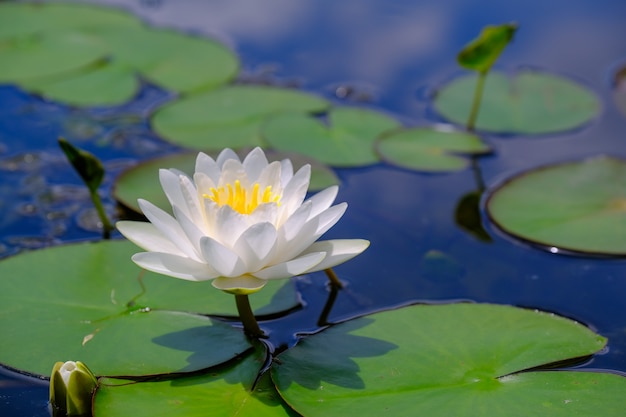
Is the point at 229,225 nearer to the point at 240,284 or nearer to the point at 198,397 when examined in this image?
the point at 240,284

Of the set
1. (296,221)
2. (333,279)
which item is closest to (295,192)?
(296,221)

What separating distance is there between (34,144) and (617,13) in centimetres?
418

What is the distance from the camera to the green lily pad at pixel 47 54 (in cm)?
448

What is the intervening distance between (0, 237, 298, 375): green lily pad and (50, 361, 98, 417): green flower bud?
12 centimetres

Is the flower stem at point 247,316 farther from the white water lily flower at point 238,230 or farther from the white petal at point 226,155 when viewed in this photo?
the white petal at point 226,155

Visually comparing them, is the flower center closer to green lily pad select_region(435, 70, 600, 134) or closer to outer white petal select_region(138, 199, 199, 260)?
outer white petal select_region(138, 199, 199, 260)

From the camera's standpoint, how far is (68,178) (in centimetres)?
360

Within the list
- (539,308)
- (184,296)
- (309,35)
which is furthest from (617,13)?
(184,296)

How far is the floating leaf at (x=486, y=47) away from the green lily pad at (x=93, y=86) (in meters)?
1.99

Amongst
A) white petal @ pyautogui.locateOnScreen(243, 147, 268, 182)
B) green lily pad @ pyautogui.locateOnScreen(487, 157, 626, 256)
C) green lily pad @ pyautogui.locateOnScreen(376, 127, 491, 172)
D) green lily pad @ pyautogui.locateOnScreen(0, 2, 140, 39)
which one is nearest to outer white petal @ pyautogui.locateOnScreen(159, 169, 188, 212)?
white petal @ pyautogui.locateOnScreen(243, 147, 268, 182)

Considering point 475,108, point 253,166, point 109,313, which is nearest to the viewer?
point 253,166

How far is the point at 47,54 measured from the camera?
464 cm

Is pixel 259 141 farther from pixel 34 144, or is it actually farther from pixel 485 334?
pixel 485 334

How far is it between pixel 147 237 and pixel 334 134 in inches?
74.8
